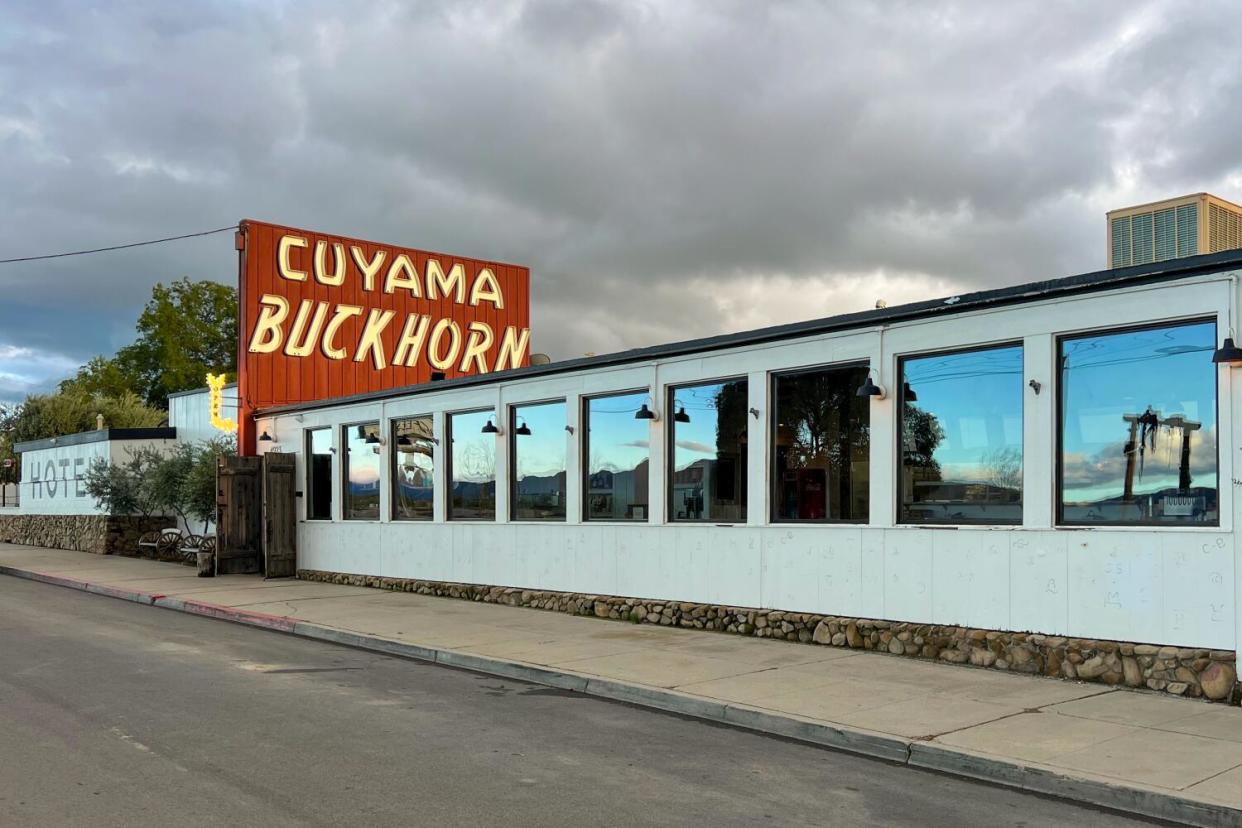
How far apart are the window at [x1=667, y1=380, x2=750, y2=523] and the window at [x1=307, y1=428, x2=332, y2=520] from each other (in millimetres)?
9397

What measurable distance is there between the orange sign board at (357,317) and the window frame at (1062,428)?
59.1 ft

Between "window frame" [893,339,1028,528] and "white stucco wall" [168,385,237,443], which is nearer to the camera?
"window frame" [893,339,1028,528]

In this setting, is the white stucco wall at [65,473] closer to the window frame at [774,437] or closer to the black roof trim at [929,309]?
the black roof trim at [929,309]

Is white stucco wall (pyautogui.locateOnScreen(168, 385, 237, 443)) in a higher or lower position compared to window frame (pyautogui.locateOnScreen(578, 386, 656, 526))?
higher

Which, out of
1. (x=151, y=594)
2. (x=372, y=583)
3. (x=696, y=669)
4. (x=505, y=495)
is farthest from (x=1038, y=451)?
(x=151, y=594)

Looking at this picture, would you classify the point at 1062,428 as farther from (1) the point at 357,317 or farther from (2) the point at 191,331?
(2) the point at 191,331

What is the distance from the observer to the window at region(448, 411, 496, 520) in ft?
57.8

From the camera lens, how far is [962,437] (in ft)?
37.2

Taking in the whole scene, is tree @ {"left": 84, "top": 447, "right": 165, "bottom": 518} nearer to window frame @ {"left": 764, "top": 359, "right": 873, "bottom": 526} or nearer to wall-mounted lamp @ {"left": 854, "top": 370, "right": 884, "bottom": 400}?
window frame @ {"left": 764, "top": 359, "right": 873, "bottom": 526}

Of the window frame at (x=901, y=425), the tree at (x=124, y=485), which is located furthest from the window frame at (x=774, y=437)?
the tree at (x=124, y=485)

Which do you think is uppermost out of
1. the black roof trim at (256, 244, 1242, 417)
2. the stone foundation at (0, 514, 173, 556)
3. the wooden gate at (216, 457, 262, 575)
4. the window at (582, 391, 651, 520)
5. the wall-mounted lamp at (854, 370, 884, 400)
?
the black roof trim at (256, 244, 1242, 417)

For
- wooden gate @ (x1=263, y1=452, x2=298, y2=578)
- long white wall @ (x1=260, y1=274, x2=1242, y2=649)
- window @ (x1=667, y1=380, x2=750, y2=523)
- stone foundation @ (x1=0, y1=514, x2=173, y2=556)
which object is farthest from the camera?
stone foundation @ (x1=0, y1=514, x2=173, y2=556)

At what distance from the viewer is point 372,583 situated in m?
19.9

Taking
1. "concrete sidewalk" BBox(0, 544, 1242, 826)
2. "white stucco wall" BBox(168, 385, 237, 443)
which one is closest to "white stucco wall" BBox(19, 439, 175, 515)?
"white stucco wall" BBox(168, 385, 237, 443)
